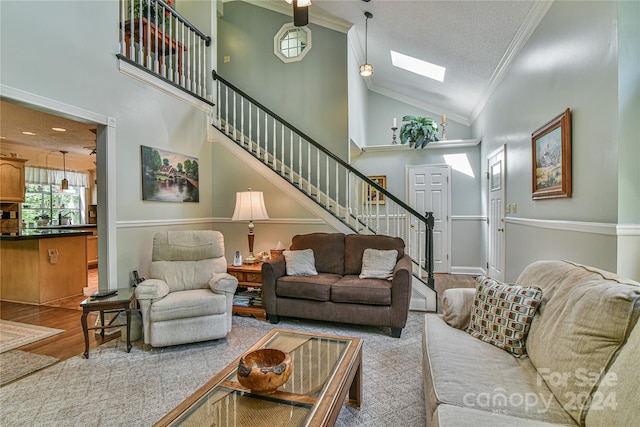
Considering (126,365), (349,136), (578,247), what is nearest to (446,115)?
(349,136)

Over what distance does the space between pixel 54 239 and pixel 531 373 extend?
5.51 m

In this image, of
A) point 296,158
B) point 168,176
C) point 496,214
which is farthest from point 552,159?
point 168,176

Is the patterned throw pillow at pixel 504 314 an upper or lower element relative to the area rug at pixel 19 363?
upper

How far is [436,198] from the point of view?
5.91 m

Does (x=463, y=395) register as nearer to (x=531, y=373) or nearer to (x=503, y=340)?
(x=531, y=373)

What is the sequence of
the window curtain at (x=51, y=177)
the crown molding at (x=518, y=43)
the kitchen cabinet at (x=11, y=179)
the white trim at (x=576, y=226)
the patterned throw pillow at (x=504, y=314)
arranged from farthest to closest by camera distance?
the window curtain at (x=51, y=177) → the kitchen cabinet at (x=11, y=179) → the crown molding at (x=518, y=43) → the white trim at (x=576, y=226) → the patterned throw pillow at (x=504, y=314)

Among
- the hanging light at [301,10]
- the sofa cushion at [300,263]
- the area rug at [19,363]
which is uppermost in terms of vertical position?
the hanging light at [301,10]

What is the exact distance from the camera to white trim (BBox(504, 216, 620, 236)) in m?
1.98

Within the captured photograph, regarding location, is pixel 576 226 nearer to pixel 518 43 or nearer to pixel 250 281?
pixel 518 43

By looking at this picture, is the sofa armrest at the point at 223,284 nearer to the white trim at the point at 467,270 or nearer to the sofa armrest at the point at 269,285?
the sofa armrest at the point at 269,285

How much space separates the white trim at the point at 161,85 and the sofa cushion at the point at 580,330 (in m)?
4.22

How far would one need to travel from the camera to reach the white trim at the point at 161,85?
3379 millimetres

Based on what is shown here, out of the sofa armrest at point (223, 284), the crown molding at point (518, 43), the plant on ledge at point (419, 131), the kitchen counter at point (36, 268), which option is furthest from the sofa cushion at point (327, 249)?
the kitchen counter at point (36, 268)

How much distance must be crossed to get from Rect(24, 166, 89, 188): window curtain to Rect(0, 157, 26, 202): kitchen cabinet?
180 centimetres
